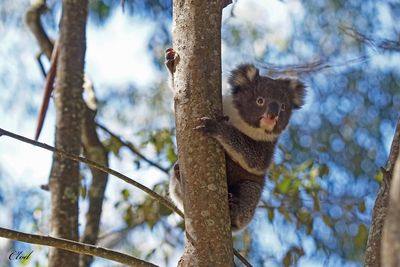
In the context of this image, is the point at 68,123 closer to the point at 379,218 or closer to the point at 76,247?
the point at 76,247

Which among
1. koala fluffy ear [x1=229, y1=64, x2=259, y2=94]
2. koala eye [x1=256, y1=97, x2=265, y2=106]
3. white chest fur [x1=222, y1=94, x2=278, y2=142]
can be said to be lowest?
white chest fur [x1=222, y1=94, x2=278, y2=142]

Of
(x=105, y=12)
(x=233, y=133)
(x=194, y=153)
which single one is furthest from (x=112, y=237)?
(x=194, y=153)

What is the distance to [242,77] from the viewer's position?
4512 millimetres

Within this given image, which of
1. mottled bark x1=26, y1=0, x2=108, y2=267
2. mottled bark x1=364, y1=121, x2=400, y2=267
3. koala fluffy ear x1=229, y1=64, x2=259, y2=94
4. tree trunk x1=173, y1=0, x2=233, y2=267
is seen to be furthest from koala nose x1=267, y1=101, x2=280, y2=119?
mottled bark x1=26, y1=0, x2=108, y2=267

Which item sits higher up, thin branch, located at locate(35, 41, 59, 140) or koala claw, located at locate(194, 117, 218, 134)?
thin branch, located at locate(35, 41, 59, 140)

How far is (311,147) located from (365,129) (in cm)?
70

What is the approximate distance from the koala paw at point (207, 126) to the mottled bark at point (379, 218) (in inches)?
24.7

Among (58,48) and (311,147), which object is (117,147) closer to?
(58,48)

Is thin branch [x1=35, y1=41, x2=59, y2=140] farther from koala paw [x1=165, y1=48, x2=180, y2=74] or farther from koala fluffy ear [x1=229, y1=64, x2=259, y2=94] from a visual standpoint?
koala paw [x1=165, y1=48, x2=180, y2=74]

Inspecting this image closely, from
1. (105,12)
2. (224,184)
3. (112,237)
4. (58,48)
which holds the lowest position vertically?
(224,184)

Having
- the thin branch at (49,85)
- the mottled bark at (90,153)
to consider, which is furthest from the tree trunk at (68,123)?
the mottled bark at (90,153)

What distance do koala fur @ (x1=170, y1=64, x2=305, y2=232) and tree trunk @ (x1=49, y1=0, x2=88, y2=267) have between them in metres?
0.74

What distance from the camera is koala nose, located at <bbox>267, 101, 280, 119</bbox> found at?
432 cm

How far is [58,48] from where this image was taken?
5.43 m
